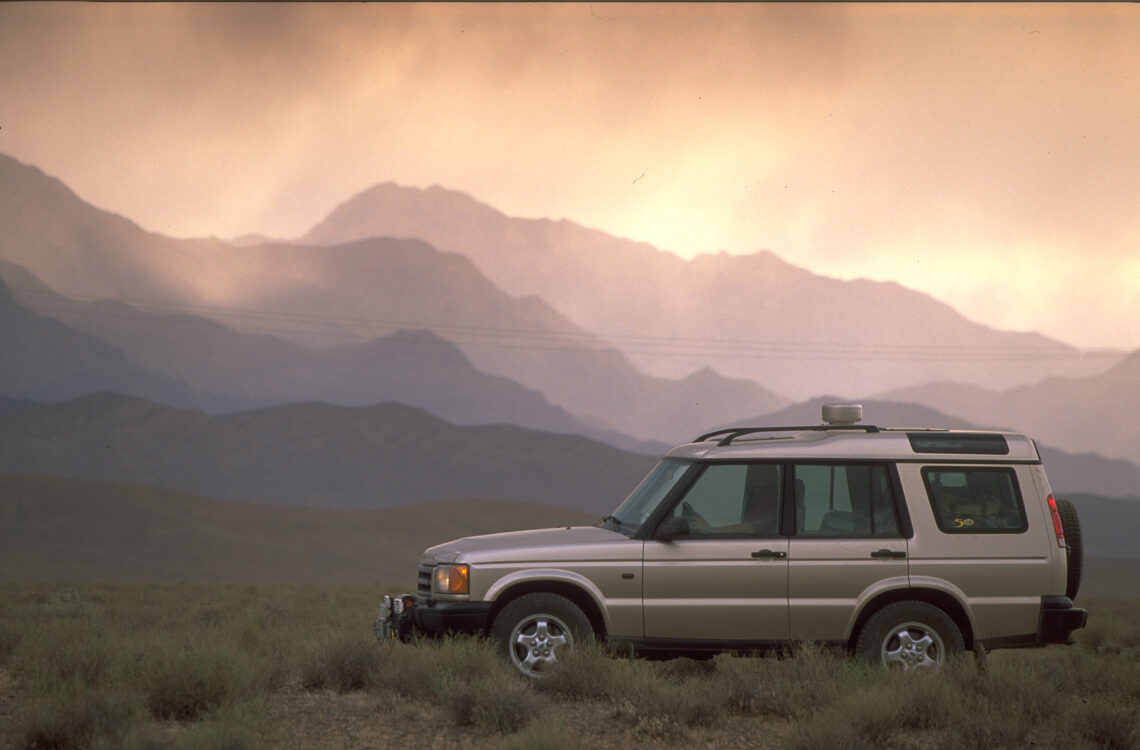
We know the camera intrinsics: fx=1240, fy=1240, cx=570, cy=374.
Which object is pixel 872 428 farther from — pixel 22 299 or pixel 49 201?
pixel 49 201

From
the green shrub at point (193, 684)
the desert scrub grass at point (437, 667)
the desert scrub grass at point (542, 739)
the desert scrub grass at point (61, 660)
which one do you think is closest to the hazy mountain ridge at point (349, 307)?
the desert scrub grass at point (61, 660)

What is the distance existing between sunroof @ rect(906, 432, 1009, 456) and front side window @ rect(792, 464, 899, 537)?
1.40 ft

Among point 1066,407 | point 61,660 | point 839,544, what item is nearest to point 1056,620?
point 839,544

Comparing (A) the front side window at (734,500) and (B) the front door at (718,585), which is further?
(A) the front side window at (734,500)

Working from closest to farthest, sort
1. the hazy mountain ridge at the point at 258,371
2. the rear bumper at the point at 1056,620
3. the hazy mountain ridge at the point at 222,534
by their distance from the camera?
the rear bumper at the point at 1056,620 → the hazy mountain ridge at the point at 222,534 → the hazy mountain ridge at the point at 258,371

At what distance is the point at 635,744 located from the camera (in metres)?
8.51

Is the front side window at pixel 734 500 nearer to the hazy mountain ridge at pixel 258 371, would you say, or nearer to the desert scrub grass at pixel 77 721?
the desert scrub grass at pixel 77 721

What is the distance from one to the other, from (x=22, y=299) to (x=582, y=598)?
156712 mm

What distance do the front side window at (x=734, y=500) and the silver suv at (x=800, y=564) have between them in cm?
1

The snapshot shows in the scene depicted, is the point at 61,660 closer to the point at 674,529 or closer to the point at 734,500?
the point at 674,529

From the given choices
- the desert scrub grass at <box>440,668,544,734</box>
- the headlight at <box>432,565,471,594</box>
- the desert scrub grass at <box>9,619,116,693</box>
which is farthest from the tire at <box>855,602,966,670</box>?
the desert scrub grass at <box>9,619,116,693</box>

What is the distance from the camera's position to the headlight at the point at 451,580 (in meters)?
10.4

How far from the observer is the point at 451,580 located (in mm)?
10438

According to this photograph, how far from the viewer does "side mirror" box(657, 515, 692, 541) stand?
1028 centimetres
